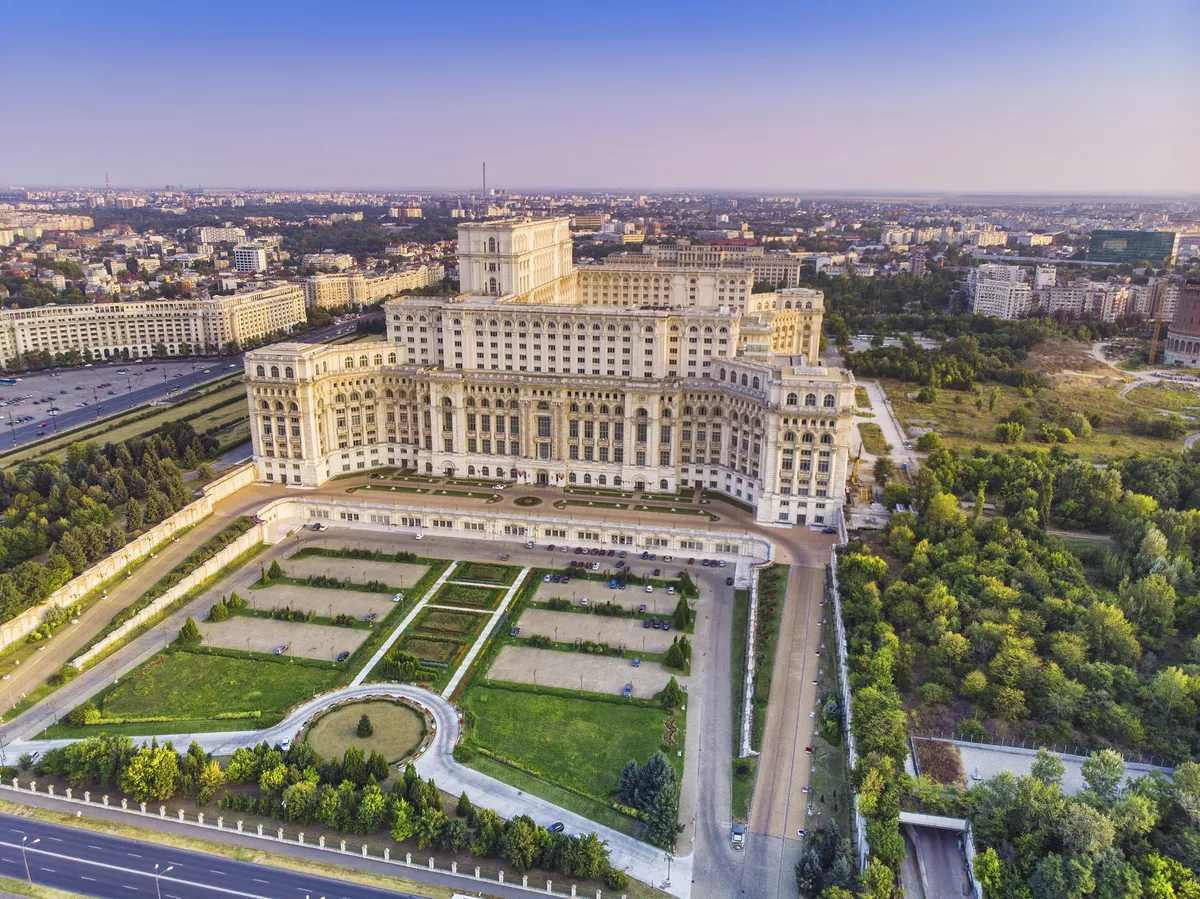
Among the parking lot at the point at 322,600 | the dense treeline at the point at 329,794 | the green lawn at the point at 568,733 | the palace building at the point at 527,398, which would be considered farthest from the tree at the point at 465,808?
the palace building at the point at 527,398

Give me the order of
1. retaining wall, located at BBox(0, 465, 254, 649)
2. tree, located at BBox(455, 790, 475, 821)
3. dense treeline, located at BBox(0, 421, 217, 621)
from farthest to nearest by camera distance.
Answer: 1. dense treeline, located at BBox(0, 421, 217, 621)
2. retaining wall, located at BBox(0, 465, 254, 649)
3. tree, located at BBox(455, 790, 475, 821)

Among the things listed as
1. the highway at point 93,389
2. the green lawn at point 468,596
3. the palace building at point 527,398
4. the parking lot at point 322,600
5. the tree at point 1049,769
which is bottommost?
the parking lot at point 322,600

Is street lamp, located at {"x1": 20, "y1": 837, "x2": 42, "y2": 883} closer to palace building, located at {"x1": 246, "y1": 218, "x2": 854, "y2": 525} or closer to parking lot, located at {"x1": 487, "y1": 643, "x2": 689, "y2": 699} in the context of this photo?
parking lot, located at {"x1": 487, "y1": 643, "x2": 689, "y2": 699}

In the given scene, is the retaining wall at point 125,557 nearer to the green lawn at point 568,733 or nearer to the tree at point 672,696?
the green lawn at point 568,733

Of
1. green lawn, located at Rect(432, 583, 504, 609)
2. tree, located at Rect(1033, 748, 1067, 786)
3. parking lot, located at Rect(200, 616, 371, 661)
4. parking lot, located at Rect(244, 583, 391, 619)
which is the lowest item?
parking lot, located at Rect(200, 616, 371, 661)

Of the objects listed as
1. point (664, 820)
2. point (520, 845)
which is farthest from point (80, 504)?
point (664, 820)

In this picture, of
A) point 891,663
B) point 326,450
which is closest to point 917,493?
point 891,663

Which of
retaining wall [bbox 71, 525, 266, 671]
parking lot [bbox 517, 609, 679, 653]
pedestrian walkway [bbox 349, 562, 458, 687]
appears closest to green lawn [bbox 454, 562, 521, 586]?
pedestrian walkway [bbox 349, 562, 458, 687]

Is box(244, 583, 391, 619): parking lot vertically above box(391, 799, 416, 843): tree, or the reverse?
box(391, 799, 416, 843): tree

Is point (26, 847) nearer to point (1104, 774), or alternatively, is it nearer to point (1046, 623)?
point (1104, 774)
